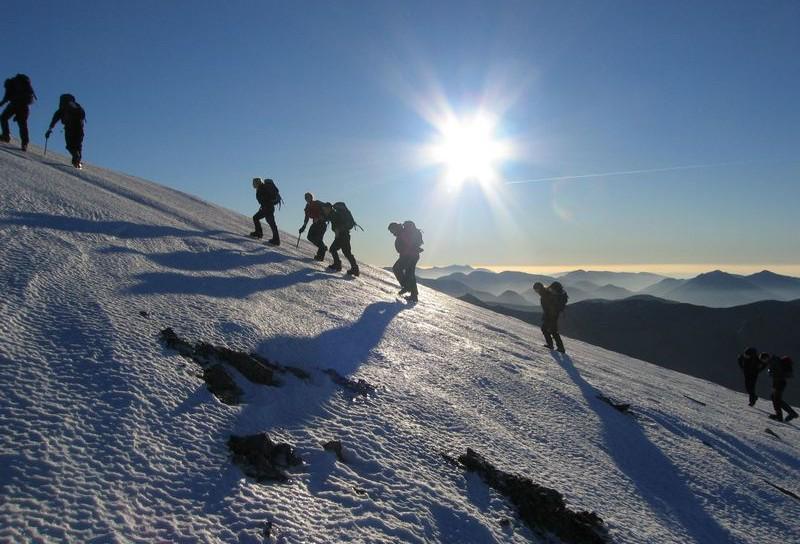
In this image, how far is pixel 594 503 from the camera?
4.08 m

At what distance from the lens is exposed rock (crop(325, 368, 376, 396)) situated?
→ 459 cm

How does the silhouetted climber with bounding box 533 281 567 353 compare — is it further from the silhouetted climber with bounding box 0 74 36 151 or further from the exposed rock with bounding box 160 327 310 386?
the silhouetted climber with bounding box 0 74 36 151

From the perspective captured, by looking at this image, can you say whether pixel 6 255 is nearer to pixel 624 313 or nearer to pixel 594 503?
pixel 594 503

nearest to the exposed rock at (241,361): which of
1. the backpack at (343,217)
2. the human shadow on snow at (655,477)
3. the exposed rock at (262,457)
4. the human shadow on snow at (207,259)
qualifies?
the exposed rock at (262,457)

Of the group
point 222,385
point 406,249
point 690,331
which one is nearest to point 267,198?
point 406,249

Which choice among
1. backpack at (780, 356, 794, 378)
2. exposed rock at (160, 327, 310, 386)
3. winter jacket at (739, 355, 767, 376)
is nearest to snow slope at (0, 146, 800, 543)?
exposed rock at (160, 327, 310, 386)

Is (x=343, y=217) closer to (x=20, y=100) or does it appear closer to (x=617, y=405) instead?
(x=617, y=405)

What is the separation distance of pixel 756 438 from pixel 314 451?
10096 millimetres

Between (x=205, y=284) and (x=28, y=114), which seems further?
(x=28, y=114)

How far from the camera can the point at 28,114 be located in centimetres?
1262

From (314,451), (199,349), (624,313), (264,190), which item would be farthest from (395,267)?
(624,313)

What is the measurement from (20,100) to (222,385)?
1400 cm

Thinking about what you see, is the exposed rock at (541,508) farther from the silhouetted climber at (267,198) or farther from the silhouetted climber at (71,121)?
the silhouetted climber at (71,121)

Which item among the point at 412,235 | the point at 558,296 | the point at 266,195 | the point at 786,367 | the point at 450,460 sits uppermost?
the point at 266,195
